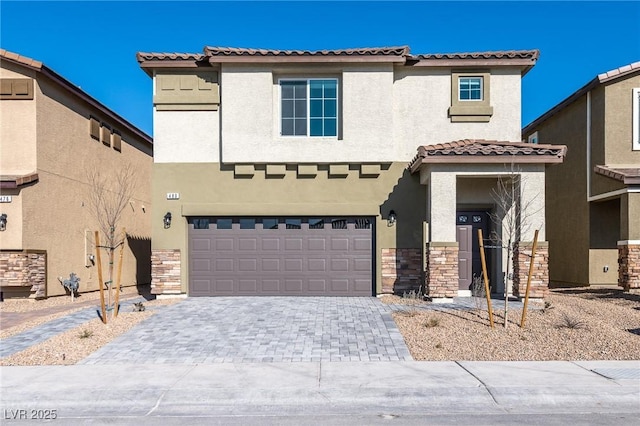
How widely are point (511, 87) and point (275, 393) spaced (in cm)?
1143

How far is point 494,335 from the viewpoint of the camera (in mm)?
9078

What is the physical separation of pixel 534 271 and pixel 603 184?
5.26 meters

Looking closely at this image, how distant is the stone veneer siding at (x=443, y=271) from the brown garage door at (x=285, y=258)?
2.20 m

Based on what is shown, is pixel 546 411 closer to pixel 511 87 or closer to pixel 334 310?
pixel 334 310

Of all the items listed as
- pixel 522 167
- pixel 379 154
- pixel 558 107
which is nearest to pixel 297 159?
pixel 379 154

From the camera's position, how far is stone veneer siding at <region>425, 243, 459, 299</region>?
1223 cm

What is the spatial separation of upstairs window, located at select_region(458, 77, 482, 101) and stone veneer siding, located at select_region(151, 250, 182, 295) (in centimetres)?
946

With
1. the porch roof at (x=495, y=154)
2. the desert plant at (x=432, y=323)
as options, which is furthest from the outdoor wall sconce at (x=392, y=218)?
the desert plant at (x=432, y=323)

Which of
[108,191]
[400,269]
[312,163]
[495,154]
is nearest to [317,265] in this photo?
[400,269]

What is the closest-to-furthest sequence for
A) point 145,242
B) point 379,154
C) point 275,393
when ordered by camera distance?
1. point 275,393
2. point 379,154
3. point 145,242

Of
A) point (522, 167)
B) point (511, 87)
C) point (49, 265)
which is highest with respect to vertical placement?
point (511, 87)

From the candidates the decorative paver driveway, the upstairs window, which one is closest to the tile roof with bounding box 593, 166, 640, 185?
the upstairs window

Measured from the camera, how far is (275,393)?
6398 mm

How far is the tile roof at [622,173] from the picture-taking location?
13.6 meters
